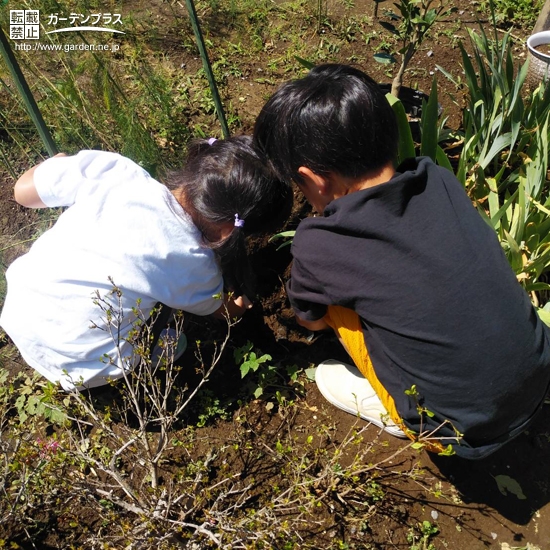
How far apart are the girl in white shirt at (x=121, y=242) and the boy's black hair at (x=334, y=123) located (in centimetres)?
17

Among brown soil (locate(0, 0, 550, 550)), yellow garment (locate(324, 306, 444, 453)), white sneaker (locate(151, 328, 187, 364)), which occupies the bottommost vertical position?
brown soil (locate(0, 0, 550, 550))

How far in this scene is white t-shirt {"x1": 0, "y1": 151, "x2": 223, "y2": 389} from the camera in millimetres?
1520

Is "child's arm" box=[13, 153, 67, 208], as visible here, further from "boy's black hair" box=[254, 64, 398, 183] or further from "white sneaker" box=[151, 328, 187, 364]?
"boy's black hair" box=[254, 64, 398, 183]

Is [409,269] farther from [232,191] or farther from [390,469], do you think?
[390,469]

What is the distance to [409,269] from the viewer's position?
1299 millimetres

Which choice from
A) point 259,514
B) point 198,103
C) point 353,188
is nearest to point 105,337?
point 259,514

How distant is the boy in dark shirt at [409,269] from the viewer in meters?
1.29

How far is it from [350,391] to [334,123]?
1010mm

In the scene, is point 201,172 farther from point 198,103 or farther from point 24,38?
point 24,38

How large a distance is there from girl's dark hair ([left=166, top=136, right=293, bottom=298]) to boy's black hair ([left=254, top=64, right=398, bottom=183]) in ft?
0.43
